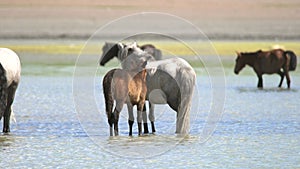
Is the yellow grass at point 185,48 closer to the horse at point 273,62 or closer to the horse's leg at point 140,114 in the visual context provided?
the horse at point 273,62


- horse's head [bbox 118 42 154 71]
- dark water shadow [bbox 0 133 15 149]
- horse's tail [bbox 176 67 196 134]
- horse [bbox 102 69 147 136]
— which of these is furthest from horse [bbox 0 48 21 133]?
horse's tail [bbox 176 67 196 134]

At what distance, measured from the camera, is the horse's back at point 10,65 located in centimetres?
1062

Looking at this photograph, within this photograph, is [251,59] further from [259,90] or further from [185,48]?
[185,48]

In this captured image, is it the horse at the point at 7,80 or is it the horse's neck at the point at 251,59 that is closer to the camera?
the horse at the point at 7,80

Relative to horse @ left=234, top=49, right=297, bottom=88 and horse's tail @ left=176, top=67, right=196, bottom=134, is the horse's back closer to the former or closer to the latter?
horse's tail @ left=176, top=67, right=196, bottom=134

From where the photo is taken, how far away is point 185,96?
413 inches

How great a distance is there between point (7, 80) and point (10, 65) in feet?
0.77

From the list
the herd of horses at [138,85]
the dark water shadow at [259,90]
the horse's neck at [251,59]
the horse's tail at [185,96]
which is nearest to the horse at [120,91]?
the herd of horses at [138,85]

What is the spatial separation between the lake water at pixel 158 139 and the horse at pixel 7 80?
0.25m

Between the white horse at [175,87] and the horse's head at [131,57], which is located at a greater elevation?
the horse's head at [131,57]

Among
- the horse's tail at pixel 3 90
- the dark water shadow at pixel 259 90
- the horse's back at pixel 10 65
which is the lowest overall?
the dark water shadow at pixel 259 90

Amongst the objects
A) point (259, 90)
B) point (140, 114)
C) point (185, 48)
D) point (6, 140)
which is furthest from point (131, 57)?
point (185, 48)

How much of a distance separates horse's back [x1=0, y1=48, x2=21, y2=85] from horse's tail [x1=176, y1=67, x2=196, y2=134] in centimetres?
187

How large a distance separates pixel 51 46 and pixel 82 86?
578 inches
